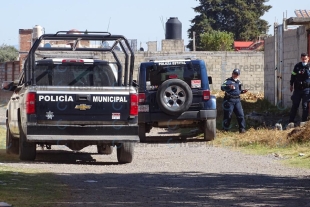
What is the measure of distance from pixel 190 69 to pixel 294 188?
28.5 ft

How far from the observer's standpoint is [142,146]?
1819cm

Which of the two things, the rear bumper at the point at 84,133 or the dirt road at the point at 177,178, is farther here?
the rear bumper at the point at 84,133

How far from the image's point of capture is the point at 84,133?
44.5 ft

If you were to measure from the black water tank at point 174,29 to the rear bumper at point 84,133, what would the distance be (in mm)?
35608

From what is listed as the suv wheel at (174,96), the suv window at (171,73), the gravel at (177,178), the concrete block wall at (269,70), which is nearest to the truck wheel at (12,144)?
the gravel at (177,178)

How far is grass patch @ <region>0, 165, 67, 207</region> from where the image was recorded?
361 inches

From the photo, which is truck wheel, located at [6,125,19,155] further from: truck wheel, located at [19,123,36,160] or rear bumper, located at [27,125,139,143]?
rear bumper, located at [27,125,139,143]

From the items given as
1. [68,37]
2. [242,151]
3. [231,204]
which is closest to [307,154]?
[242,151]

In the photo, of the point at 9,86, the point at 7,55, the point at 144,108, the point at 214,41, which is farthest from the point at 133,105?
the point at 7,55

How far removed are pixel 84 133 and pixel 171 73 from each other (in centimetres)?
573

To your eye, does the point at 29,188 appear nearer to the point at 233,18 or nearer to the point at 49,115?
the point at 49,115

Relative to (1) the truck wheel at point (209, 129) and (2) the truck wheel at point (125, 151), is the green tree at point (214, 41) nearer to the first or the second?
(1) the truck wheel at point (209, 129)

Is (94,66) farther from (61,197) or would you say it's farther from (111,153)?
(61,197)

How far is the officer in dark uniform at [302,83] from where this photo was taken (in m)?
18.9
